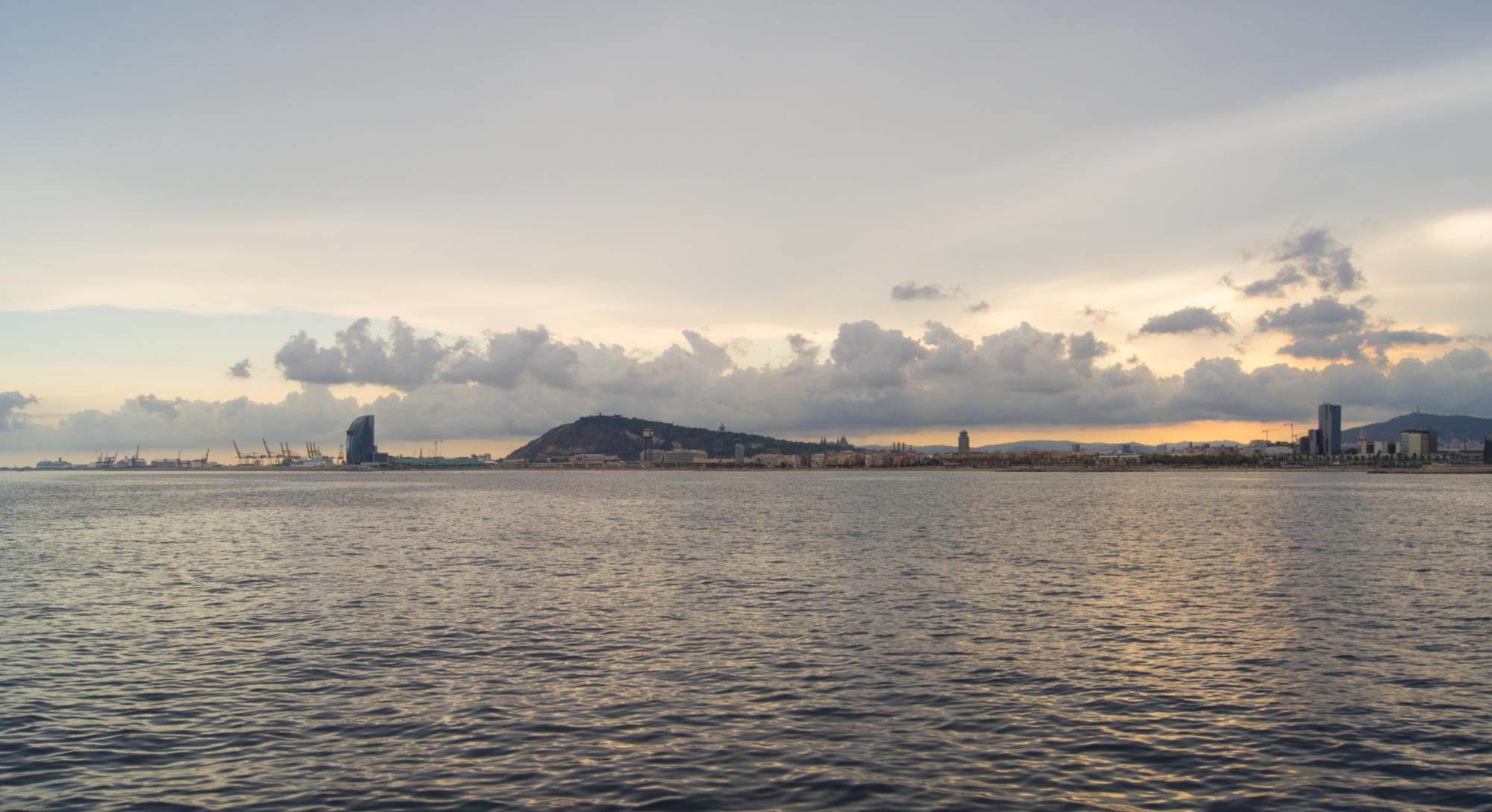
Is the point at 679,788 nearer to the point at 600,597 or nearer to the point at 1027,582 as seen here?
the point at 600,597

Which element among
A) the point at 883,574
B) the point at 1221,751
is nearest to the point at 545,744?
the point at 1221,751

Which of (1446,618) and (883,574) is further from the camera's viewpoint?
(883,574)

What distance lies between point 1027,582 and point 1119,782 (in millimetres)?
32096

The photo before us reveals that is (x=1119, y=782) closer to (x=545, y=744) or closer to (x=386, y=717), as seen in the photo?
(x=545, y=744)

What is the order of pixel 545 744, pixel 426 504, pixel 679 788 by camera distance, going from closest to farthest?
pixel 679 788 → pixel 545 744 → pixel 426 504

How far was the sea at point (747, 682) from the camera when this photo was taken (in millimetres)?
19766

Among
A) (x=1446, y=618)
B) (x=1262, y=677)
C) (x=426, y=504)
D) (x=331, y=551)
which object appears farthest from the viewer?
(x=426, y=504)

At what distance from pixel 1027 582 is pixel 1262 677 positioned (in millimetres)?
21672

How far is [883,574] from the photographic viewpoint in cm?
5444

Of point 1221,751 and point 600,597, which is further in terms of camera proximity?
point 600,597

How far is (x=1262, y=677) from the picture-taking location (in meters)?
29.3

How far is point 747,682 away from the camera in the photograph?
2831cm

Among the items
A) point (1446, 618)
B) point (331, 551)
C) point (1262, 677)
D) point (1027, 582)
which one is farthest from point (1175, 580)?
point (331, 551)

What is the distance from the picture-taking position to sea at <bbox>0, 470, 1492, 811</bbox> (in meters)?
19.8
